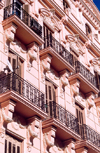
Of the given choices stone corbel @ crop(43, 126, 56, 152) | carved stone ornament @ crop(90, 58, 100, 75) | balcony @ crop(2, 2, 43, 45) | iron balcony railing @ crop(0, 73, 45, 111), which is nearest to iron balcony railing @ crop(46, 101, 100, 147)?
stone corbel @ crop(43, 126, 56, 152)

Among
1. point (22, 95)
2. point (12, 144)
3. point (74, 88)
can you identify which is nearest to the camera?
point (12, 144)

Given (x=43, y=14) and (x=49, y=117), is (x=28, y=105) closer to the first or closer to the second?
(x=49, y=117)

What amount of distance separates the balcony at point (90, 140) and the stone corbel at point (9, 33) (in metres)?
5.55

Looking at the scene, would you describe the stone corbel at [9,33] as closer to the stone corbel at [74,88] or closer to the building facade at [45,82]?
the building facade at [45,82]

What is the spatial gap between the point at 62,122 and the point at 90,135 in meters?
2.62

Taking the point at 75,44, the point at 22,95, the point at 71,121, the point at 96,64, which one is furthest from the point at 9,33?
the point at 96,64

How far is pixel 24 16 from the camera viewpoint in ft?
51.3

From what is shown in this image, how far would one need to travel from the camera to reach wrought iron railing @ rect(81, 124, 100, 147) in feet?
53.8

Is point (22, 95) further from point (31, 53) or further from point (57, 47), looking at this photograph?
point (57, 47)

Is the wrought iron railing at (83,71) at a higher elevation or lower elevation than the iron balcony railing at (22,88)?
higher

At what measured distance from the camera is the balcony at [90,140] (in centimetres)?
1543

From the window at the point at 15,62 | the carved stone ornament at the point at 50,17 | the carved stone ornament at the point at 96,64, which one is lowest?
the window at the point at 15,62

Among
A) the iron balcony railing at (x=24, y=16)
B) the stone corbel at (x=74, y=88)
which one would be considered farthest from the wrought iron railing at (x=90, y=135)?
the iron balcony railing at (x=24, y=16)

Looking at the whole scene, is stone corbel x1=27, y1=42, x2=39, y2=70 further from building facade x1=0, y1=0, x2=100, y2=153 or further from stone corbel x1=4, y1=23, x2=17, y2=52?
stone corbel x1=4, y1=23, x2=17, y2=52
